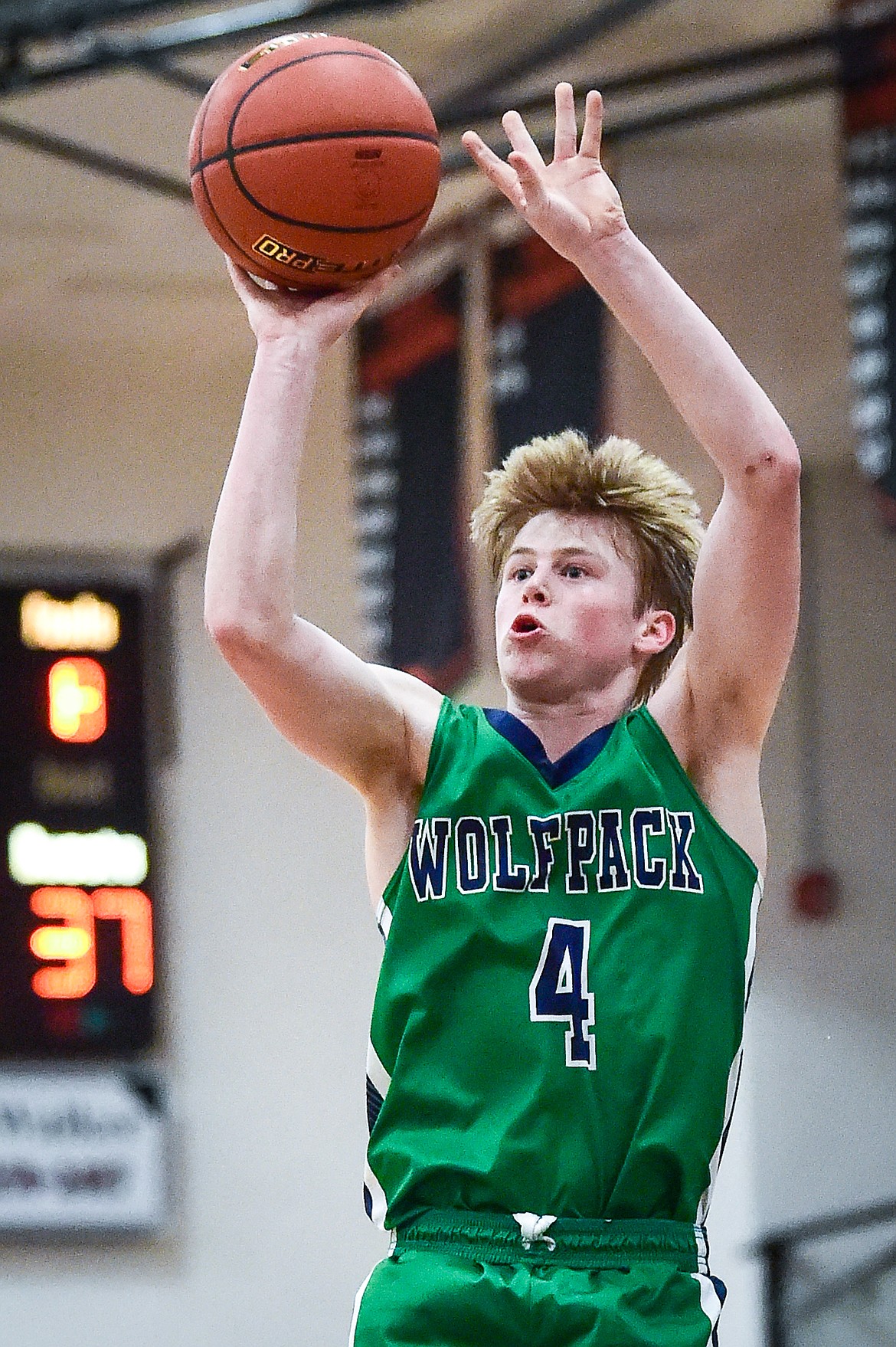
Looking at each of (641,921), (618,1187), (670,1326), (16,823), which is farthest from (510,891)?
(16,823)

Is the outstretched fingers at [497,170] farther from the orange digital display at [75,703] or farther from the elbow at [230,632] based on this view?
the orange digital display at [75,703]

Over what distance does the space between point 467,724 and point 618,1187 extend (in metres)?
0.57

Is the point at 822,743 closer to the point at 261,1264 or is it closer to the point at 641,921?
the point at 261,1264

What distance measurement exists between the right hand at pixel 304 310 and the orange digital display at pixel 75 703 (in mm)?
3704

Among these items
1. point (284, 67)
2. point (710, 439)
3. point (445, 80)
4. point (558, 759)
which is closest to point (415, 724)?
point (558, 759)

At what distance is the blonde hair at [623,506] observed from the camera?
7.36ft

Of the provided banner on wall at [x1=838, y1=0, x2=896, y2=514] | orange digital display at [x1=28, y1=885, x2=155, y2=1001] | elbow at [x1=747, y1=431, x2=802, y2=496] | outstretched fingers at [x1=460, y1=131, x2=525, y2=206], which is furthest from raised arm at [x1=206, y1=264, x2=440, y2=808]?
orange digital display at [x1=28, y1=885, x2=155, y2=1001]

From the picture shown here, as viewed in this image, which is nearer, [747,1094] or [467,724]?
[467,724]

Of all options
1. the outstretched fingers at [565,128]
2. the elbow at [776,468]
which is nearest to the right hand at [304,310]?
the outstretched fingers at [565,128]

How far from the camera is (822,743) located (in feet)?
16.6

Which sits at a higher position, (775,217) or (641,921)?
(775,217)

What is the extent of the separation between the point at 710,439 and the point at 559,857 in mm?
507

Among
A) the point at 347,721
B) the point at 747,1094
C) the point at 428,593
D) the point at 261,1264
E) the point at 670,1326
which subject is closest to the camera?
the point at 670,1326

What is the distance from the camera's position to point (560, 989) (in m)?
1.98
